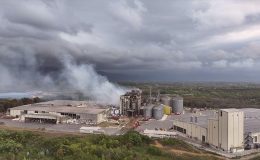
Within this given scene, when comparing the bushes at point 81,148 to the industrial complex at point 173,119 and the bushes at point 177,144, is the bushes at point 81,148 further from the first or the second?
the industrial complex at point 173,119

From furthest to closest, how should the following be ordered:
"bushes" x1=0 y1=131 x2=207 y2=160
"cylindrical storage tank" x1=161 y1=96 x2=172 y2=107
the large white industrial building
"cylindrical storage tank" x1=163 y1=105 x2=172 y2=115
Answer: "cylindrical storage tank" x1=161 y1=96 x2=172 y2=107 < "cylindrical storage tank" x1=163 y1=105 x2=172 y2=115 < the large white industrial building < "bushes" x1=0 y1=131 x2=207 y2=160

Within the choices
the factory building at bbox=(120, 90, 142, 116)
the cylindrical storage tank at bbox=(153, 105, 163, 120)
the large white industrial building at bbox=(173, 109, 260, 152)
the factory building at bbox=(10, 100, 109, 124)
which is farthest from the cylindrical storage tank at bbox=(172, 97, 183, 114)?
the large white industrial building at bbox=(173, 109, 260, 152)

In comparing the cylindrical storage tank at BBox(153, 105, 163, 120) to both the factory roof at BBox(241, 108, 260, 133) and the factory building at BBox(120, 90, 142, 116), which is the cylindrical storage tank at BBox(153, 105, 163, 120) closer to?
the factory building at BBox(120, 90, 142, 116)

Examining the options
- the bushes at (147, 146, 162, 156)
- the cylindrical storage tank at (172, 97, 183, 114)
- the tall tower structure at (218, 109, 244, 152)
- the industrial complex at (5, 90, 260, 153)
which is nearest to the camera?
the bushes at (147, 146, 162, 156)

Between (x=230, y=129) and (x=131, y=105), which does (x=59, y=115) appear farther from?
(x=230, y=129)

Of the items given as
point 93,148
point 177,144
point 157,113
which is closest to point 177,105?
point 157,113

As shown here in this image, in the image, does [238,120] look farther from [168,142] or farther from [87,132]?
[87,132]

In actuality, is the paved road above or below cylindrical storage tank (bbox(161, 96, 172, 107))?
below
